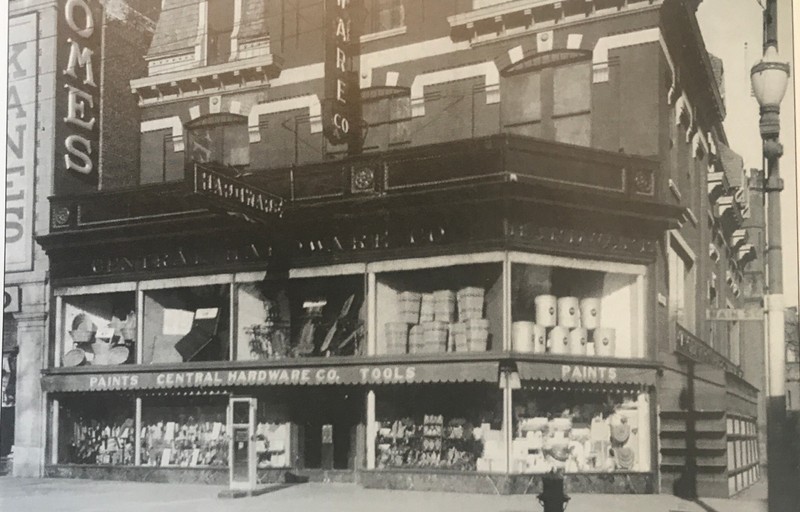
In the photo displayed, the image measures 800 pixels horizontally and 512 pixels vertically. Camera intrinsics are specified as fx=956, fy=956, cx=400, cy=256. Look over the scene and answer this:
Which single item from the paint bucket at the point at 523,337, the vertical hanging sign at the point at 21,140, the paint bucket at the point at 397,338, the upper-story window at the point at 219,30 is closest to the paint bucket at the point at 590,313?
the paint bucket at the point at 523,337

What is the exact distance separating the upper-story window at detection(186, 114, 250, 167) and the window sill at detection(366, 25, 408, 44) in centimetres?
186

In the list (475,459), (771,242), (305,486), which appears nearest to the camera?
(771,242)

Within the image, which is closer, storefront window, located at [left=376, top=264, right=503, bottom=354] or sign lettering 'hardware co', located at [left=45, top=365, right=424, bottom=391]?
storefront window, located at [left=376, top=264, right=503, bottom=354]

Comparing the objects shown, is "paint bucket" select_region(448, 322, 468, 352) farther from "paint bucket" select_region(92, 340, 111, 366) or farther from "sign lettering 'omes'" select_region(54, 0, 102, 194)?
"sign lettering 'omes'" select_region(54, 0, 102, 194)

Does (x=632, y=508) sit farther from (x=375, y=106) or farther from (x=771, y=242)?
(x=375, y=106)

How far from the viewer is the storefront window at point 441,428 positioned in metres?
9.59

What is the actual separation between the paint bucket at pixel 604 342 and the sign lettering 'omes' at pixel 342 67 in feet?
10.9

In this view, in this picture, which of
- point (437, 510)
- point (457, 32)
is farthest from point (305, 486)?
point (457, 32)

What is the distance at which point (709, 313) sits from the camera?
927 cm

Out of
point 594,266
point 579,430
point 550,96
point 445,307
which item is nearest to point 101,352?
point 445,307

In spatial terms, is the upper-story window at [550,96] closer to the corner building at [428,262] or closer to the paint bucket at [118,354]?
the corner building at [428,262]

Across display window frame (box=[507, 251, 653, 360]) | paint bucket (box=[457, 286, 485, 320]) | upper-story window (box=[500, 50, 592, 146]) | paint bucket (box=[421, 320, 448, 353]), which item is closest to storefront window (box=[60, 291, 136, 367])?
paint bucket (box=[421, 320, 448, 353])

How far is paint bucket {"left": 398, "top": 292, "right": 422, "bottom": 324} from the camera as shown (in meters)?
10.2

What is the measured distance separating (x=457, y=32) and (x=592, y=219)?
2.41 meters
